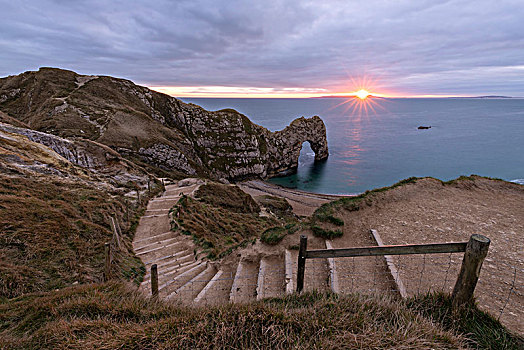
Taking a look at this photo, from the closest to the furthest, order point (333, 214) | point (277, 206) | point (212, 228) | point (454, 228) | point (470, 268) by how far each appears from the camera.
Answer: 1. point (470, 268)
2. point (454, 228)
3. point (333, 214)
4. point (212, 228)
5. point (277, 206)

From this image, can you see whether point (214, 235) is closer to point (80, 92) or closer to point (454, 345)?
point (454, 345)

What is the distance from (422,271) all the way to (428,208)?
7.58 meters

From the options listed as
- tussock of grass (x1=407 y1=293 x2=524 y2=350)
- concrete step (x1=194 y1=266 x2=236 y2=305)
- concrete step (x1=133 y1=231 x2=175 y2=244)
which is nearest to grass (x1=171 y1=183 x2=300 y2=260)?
concrete step (x1=133 y1=231 x2=175 y2=244)

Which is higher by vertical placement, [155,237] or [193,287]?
[193,287]

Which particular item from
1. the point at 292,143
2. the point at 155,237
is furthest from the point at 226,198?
the point at 292,143

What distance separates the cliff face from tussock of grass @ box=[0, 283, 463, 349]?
4159 cm

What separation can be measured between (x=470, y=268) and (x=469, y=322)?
1.05m

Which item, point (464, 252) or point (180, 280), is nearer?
point (464, 252)

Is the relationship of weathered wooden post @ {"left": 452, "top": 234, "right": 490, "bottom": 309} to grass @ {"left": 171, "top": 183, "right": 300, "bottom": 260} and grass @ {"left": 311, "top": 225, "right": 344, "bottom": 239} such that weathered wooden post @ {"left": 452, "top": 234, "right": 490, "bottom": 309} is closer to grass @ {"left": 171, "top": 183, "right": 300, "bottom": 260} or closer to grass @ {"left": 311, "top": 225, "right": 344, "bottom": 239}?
grass @ {"left": 311, "top": 225, "right": 344, "bottom": 239}

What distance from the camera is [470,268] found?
4.40 metres

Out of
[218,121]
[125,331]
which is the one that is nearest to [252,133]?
[218,121]

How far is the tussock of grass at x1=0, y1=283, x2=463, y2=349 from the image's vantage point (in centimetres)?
380

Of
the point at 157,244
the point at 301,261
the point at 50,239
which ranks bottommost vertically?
the point at 157,244

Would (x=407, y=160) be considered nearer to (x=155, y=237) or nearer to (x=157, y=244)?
(x=155, y=237)
